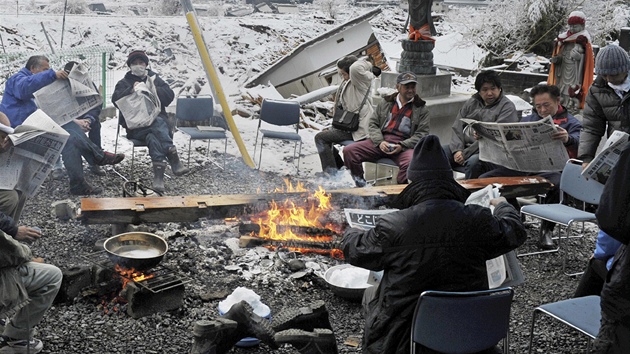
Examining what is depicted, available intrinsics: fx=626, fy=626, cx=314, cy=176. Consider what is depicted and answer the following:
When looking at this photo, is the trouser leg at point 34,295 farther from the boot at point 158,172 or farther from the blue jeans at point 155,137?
the blue jeans at point 155,137

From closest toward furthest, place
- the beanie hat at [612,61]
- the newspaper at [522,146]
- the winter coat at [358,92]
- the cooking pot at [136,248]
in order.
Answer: the cooking pot at [136,248], the beanie hat at [612,61], the newspaper at [522,146], the winter coat at [358,92]

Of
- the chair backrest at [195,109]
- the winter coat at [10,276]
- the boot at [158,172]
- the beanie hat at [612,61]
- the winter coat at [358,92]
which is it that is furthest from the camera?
the chair backrest at [195,109]

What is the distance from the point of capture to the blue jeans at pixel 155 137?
8.83 meters

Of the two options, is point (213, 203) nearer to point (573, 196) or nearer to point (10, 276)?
point (10, 276)

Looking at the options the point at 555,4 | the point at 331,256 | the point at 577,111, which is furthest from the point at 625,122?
the point at 555,4

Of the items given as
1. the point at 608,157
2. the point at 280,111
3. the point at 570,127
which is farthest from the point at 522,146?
the point at 280,111

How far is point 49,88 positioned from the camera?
8.12m

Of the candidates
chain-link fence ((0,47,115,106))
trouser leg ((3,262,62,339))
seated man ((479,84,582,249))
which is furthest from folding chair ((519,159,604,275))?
chain-link fence ((0,47,115,106))

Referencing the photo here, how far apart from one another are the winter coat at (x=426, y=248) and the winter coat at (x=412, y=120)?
4.45m

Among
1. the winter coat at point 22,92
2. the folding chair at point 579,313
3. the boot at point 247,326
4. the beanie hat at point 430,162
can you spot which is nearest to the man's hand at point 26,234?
the boot at point 247,326

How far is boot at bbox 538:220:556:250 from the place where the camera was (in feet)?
21.9

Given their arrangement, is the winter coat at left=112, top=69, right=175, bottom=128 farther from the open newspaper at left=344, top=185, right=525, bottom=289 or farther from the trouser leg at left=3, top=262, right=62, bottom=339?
the open newspaper at left=344, top=185, right=525, bottom=289

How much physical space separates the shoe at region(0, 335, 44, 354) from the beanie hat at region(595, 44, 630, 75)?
18.0ft

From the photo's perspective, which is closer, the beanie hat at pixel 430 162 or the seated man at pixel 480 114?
the beanie hat at pixel 430 162
